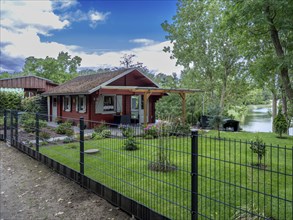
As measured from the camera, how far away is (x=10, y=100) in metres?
17.2

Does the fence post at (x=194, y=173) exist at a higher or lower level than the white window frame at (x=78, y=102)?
lower

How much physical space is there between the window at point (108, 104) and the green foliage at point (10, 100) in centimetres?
706

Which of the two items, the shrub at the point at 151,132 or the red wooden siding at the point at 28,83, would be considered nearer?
the shrub at the point at 151,132

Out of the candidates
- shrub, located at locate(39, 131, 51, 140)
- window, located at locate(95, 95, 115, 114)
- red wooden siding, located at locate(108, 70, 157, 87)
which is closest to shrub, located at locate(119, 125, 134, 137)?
shrub, located at locate(39, 131, 51, 140)

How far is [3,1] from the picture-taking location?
1460 cm

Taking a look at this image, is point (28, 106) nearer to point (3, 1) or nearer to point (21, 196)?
point (3, 1)

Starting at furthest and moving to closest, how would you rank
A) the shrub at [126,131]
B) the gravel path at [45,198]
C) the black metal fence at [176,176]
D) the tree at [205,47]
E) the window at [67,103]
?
the tree at [205,47] → the window at [67,103] → the shrub at [126,131] → the gravel path at [45,198] → the black metal fence at [176,176]

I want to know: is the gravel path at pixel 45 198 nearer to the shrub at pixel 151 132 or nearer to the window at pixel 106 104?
the shrub at pixel 151 132

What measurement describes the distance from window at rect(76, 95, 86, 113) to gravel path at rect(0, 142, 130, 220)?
29.2ft

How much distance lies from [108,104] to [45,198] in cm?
1099

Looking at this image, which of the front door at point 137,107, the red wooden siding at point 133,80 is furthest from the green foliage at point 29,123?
the front door at point 137,107

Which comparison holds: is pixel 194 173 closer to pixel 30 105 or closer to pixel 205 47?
pixel 30 105

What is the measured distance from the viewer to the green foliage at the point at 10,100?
16.8 meters

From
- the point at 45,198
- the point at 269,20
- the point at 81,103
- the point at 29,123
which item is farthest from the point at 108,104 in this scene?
the point at 45,198
